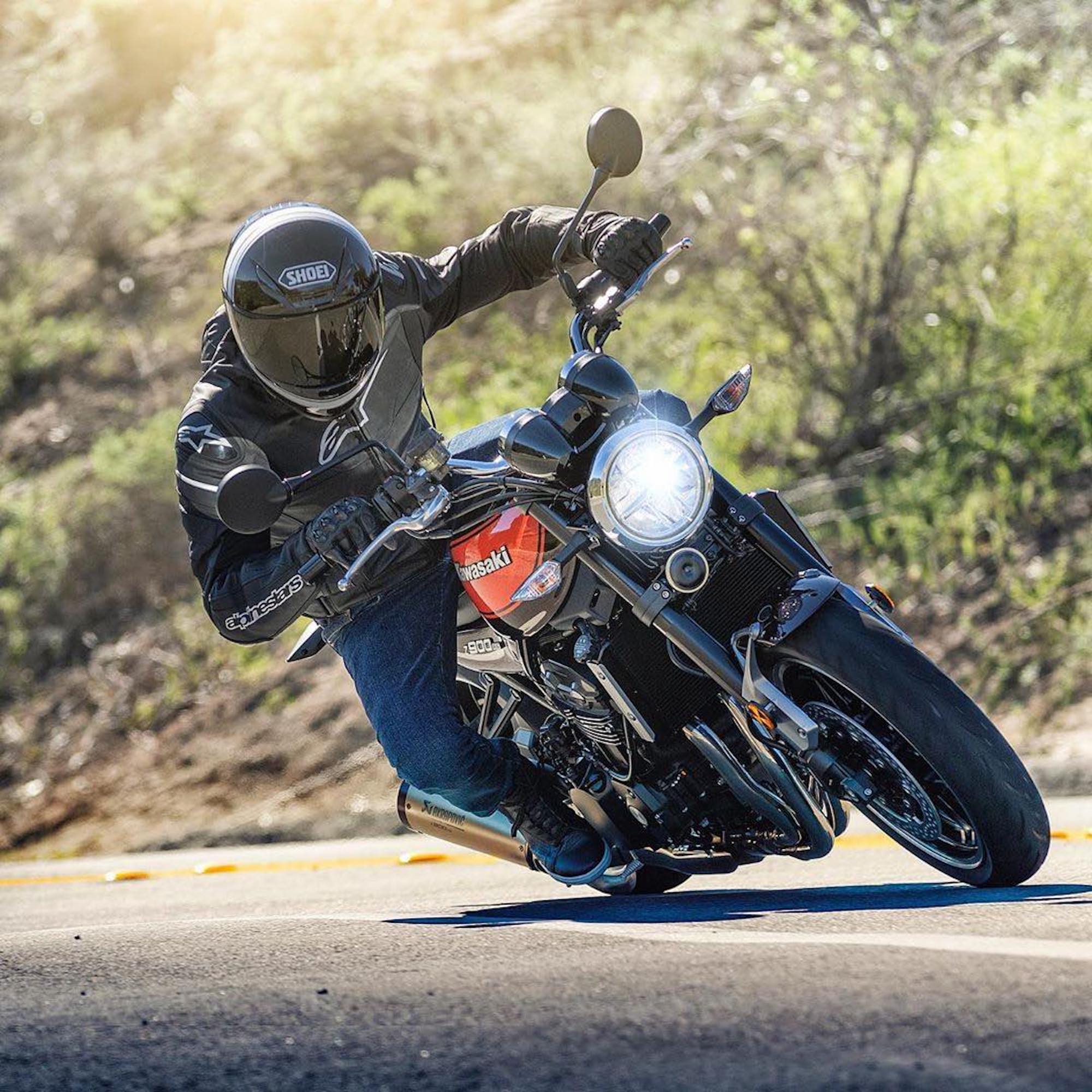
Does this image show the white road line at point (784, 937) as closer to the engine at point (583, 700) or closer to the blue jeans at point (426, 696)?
the blue jeans at point (426, 696)

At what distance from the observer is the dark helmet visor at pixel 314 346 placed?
16.3 ft

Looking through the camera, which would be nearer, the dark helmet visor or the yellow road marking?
the dark helmet visor

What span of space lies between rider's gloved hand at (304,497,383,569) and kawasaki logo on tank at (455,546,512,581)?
49cm

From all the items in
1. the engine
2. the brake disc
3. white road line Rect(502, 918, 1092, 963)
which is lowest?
white road line Rect(502, 918, 1092, 963)

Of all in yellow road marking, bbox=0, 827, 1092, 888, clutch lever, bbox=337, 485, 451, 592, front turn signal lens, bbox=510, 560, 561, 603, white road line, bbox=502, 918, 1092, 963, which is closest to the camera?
white road line, bbox=502, 918, 1092, 963

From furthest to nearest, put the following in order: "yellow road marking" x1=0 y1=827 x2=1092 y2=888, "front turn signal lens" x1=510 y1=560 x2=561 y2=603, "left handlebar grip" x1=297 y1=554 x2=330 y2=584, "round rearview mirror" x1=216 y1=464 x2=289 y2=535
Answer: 1. "yellow road marking" x1=0 y1=827 x2=1092 y2=888
2. "front turn signal lens" x1=510 y1=560 x2=561 y2=603
3. "left handlebar grip" x1=297 y1=554 x2=330 y2=584
4. "round rearview mirror" x1=216 y1=464 x2=289 y2=535

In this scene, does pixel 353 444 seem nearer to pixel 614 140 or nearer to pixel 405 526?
pixel 405 526

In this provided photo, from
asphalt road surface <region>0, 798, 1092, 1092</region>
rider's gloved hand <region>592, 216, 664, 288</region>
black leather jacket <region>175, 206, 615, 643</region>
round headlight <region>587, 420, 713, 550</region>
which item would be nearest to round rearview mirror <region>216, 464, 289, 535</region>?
black leather jacket <region>175, 206, 615, 643</region>

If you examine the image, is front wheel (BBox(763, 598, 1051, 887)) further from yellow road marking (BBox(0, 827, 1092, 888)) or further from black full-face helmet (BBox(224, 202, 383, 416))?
yellow road marking (BBox(0, 827, 1092, 888))

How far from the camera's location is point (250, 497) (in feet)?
13.0

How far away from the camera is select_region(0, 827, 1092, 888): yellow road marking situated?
26.0ft

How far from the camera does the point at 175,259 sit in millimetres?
21875

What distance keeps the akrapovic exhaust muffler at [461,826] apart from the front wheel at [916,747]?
1.35m

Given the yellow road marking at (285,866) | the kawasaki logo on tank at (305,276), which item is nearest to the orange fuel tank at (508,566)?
the kawasaki logo on tank at (305,276)
